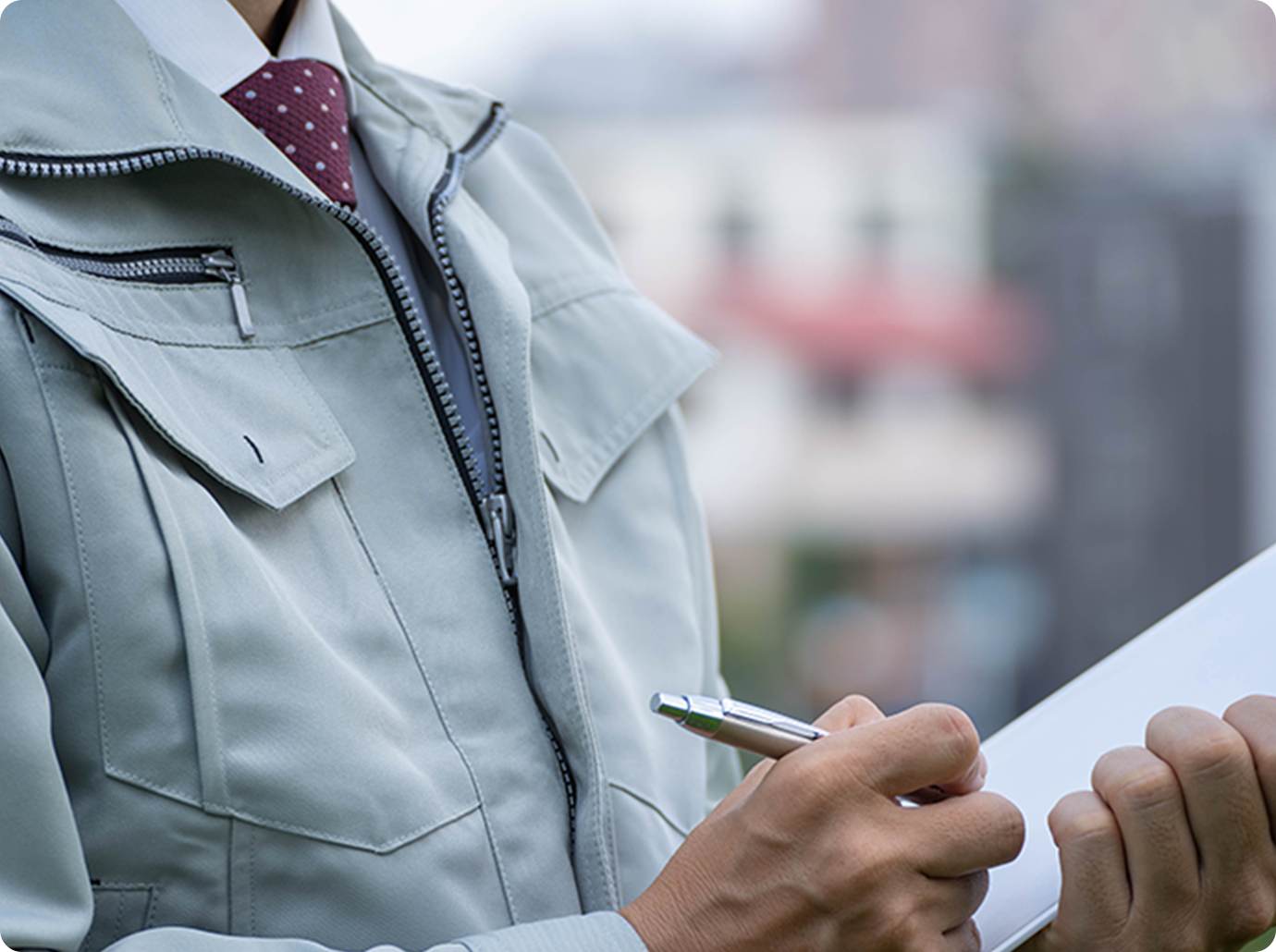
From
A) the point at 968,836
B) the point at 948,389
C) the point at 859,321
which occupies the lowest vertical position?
the point at 948,389

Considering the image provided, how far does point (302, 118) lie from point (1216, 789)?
0.72 metres

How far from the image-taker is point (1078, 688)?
2.74 feet

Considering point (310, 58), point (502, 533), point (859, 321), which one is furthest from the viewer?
point (859, 321)

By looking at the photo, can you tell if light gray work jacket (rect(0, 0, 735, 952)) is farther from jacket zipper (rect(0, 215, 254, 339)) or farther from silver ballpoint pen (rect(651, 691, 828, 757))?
silver ballpoint pen (rect(651, 691, 828, 757))

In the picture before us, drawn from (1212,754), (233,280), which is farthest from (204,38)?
(1212,754)

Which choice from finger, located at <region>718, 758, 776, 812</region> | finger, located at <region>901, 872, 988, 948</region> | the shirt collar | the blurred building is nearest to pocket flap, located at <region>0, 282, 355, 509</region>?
the shirt collar

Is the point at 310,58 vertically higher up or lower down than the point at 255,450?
higher up

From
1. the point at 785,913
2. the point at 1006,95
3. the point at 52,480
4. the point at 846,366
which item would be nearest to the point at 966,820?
the point at 785,913

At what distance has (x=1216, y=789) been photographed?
2.36 feet

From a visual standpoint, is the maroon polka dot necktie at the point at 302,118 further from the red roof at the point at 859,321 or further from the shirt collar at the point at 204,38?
the red roof at the point at 859,321

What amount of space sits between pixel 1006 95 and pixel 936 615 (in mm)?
24299

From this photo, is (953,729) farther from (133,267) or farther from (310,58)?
(310,58)

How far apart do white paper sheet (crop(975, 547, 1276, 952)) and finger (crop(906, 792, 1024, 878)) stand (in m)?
0.06

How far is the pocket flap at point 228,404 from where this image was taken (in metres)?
0.70
